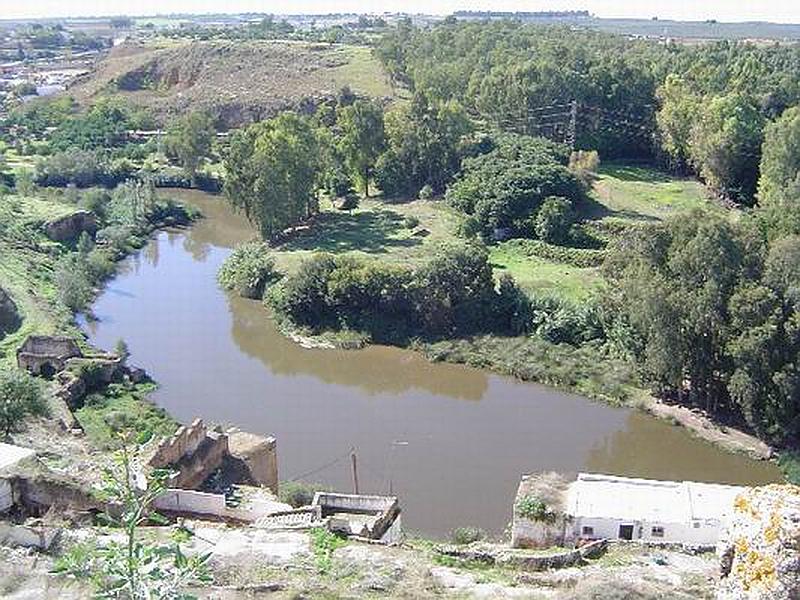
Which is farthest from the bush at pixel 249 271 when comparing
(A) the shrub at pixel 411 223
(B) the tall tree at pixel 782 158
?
(B) the tall tree at pixel 782 158

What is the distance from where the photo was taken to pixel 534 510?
17250mm

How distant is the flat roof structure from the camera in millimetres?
17219

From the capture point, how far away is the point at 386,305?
35.4 metres

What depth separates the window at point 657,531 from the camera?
1700 centimetres

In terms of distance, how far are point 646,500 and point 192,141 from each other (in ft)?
149

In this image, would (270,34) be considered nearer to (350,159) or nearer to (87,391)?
(350,159)

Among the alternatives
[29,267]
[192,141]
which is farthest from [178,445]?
[192,141]

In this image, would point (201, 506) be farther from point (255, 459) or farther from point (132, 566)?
point (132, 566)

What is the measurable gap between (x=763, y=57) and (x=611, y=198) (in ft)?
124

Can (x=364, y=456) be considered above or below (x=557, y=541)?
below

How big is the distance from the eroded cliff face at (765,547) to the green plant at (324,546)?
6.82 meters

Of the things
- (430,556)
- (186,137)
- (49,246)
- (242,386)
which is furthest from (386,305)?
(186,137)

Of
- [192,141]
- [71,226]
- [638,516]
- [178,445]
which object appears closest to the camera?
[638,516]

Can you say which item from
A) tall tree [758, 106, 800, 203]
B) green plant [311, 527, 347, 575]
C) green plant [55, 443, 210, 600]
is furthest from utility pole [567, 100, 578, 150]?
green plant [55, 443, 210, 600]
